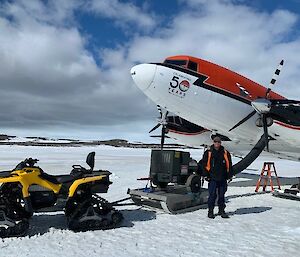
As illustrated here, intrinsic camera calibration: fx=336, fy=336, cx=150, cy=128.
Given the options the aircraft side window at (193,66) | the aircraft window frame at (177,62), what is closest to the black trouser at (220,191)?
the aircraft side window at (193,66)

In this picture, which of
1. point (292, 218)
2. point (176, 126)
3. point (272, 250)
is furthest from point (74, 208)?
point (176, 126)

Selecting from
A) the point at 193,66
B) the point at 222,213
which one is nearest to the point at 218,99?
the point at 193,66

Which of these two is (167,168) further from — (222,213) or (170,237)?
(170,237)

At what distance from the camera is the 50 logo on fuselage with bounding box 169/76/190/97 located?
12.8 m

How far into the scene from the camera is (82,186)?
6.98 meters

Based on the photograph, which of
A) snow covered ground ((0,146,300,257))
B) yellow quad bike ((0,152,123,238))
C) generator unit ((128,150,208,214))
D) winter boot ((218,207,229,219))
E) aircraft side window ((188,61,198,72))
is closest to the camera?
snow covered ground ((0,146,300,257))

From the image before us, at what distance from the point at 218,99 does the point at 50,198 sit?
8591mm

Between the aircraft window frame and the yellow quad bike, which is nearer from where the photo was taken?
the yellow quad bike

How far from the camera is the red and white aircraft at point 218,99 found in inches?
505

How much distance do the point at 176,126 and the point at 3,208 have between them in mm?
12617

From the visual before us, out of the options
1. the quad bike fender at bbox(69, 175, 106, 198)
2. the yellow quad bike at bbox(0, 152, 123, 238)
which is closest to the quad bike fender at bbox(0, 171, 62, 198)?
the yellow quad bike at bbox(0, 152, 123, 238)

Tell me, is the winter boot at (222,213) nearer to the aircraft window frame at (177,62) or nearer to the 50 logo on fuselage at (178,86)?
the 50 logo on fuselage at (178,86)

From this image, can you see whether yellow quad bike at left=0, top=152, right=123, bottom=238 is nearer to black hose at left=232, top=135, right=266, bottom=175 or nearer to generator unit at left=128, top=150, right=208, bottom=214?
generator unit at left=128, top=150, right=208, bottom=214

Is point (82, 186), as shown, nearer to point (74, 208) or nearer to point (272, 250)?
point (74, 208)
